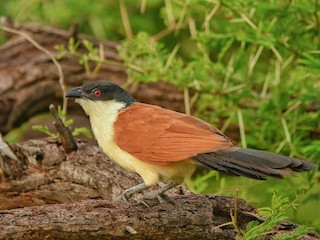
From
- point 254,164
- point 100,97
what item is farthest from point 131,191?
point 254,164

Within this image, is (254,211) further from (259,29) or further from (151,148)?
(259,29)

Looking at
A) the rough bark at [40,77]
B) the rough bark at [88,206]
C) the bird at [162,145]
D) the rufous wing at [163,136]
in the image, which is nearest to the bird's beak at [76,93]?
the bird at [162,145]

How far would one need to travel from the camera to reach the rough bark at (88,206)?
11.0 feet

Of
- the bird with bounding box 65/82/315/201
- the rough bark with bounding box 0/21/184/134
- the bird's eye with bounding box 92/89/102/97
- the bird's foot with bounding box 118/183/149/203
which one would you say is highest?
the bird's eye with bounding box 92/89/102/97

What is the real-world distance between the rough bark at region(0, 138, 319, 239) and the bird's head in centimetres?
41

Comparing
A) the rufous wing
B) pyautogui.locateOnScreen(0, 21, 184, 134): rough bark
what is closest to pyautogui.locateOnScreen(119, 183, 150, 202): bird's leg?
the rufous wing

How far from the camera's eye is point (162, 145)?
3.61 meters

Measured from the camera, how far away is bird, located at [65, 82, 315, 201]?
3334mm

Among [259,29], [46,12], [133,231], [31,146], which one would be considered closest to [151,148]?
[133,231]

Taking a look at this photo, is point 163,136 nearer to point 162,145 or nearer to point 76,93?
point 162,145

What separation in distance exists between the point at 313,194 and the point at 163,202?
179cm

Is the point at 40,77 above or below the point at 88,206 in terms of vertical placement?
below

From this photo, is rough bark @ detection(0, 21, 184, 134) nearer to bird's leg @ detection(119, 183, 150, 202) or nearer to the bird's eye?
the bird's eye

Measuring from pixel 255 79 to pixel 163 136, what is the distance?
2.30m
